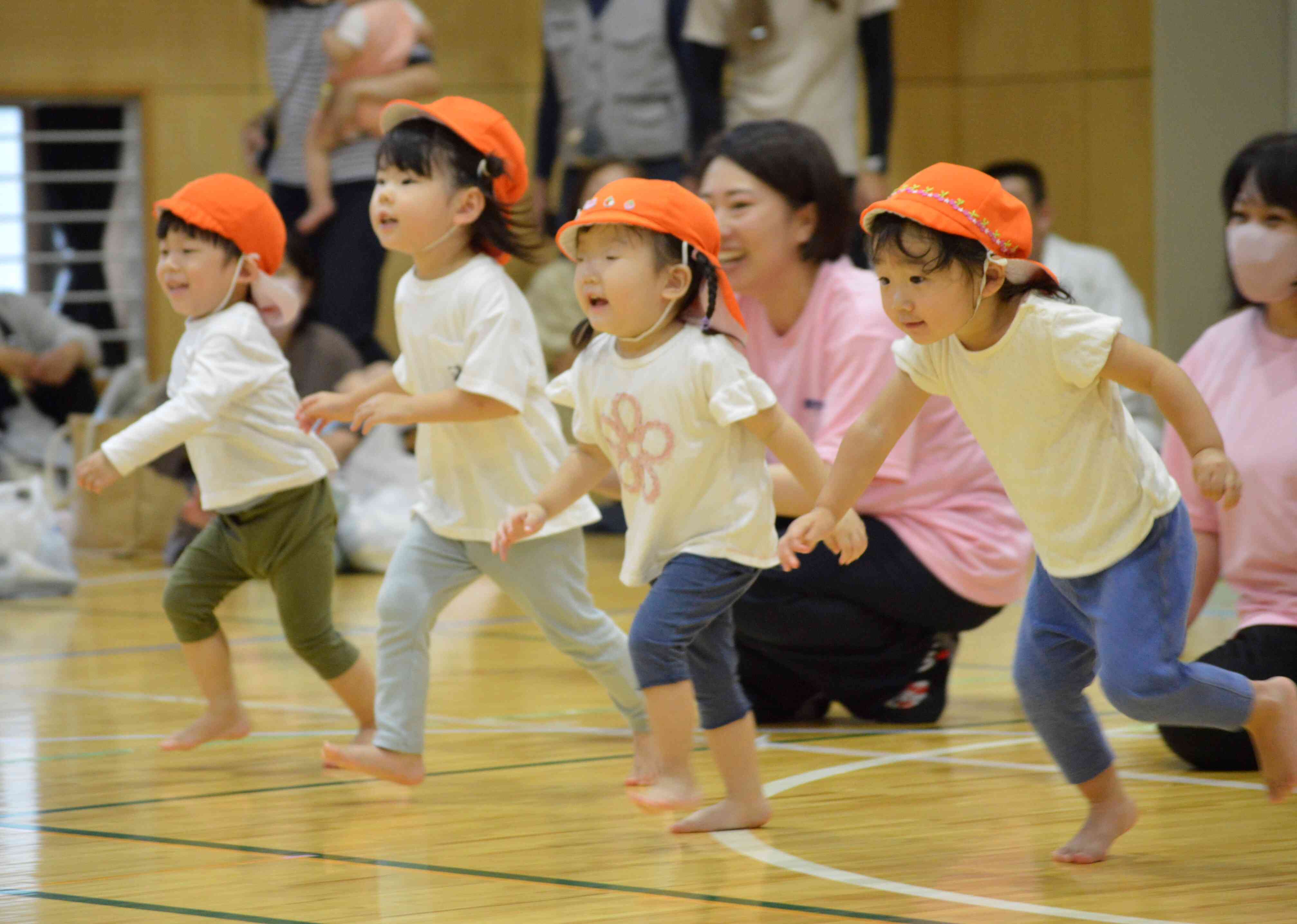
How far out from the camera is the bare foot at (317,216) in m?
6.50

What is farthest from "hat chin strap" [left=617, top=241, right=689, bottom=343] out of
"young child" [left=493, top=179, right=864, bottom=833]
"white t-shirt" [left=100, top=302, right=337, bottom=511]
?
"white t-shirt" [left=100, top=302, right=337, bottom=511]

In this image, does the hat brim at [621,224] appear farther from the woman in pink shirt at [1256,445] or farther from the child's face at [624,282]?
the woman in pink shirt at [1256,445]

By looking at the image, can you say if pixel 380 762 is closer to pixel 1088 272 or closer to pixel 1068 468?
pixel 1068 468

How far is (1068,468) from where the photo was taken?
7.63ft

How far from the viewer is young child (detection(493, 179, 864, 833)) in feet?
8.13

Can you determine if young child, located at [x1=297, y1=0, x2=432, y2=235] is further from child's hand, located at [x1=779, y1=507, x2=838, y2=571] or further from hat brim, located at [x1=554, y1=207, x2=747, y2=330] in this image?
child's hand, located at [x1=779, y1=507, x2=838, y2=571]

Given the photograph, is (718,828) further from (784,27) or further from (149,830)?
(784,27)

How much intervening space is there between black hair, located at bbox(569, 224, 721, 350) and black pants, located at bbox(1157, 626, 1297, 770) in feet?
3.24

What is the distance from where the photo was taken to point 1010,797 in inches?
106

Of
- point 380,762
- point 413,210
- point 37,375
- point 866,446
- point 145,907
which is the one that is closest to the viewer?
point 145,907

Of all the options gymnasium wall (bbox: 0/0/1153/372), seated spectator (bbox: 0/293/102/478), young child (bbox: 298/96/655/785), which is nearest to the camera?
young child (bbox: 298/96/655/785)

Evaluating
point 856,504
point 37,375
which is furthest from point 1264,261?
point 37,375

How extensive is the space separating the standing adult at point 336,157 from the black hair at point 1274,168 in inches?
153

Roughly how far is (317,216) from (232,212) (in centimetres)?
341
